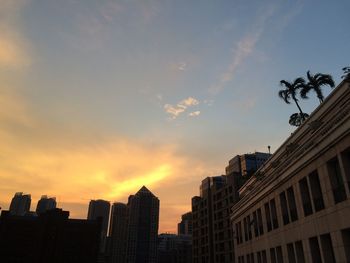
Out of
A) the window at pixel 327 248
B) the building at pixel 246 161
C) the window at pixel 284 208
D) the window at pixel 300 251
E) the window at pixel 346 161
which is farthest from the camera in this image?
the building at pixel 246 161

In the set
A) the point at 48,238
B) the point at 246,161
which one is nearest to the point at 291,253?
the point at 246,161

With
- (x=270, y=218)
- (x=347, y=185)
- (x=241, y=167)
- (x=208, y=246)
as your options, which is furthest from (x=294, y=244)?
(x=241, y=167)

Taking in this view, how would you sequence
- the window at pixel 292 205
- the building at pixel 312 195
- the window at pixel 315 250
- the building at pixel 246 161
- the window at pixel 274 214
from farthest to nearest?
the building at pixel 246 161 < the window at pixel 274 214 < the window at pixel 292 205 < the window at pixel 315 250 < the building at pixel 312 195

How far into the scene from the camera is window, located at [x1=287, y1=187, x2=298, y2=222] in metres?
25.1

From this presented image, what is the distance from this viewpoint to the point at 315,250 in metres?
22.2

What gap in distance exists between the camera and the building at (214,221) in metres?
100

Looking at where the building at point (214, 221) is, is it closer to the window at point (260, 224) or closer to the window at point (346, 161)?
the window at point (260, 224)

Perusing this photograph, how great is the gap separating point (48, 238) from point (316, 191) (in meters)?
139

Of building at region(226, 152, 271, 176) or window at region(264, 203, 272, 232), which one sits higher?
building at region(226, 152, 271, 176)

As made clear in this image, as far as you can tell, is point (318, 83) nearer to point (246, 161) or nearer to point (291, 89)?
point (291, 89)

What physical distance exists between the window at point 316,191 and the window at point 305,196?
1040 millimetres

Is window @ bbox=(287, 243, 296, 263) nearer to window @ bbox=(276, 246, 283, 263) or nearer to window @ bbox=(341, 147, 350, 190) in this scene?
window @ bbox=(276, 246, 283, 263)

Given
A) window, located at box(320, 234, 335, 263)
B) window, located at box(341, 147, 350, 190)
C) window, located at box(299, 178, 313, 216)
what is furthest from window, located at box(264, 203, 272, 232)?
window, located at box(341, 147, 350, 190)

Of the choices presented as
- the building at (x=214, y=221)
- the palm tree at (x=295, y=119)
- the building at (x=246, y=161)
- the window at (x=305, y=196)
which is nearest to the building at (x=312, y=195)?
the window at (x=305, y=196)
